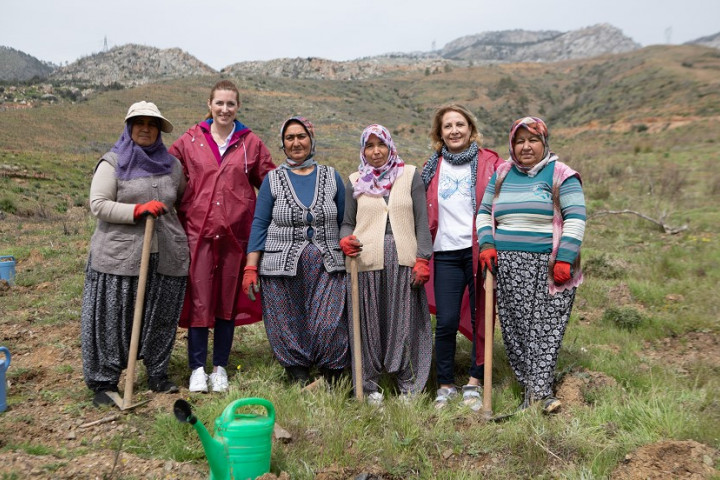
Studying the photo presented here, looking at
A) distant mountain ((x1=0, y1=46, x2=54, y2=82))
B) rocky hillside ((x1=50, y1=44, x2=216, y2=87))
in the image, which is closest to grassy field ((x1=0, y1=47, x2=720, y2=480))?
rocky hillside ((x1=50, y1=44, x2=216, y2=87))

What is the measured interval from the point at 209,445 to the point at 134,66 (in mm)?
93979

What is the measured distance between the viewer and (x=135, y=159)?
3.32m

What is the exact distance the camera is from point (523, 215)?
3.19 meters

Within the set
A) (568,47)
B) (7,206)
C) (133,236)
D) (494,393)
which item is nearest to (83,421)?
(133,236)

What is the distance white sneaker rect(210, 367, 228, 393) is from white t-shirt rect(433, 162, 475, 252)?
5.53ft

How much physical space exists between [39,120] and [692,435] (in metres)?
39.4

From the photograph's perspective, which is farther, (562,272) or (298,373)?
(298,373)

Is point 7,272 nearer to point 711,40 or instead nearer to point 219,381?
point 219,381

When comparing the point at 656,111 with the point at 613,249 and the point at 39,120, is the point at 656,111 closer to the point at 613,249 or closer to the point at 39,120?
the point at 613,249

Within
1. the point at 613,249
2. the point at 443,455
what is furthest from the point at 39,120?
the point at 443,455

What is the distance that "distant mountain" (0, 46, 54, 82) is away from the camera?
93312 millimetres

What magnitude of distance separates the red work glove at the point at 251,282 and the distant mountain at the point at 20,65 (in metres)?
106

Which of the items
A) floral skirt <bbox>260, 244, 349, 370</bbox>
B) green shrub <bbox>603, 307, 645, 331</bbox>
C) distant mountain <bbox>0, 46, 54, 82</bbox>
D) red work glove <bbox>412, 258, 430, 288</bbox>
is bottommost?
green shrub <bbox>603, 307, 645, 331</bbox>

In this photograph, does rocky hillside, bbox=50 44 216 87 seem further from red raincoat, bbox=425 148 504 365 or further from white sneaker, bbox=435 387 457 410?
white sneaker, bbox=435 387 457 410
